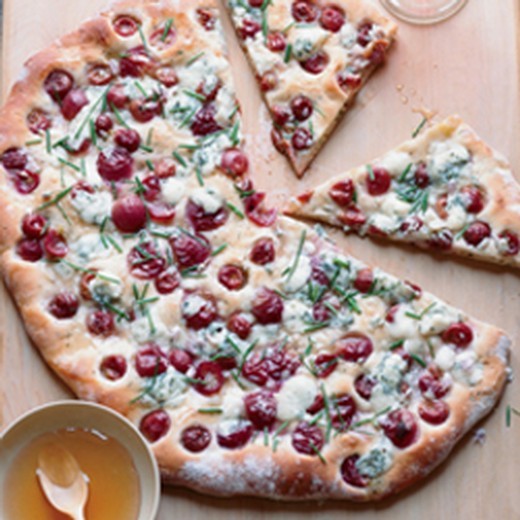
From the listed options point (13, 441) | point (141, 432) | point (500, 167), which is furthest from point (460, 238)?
point (13, 441)

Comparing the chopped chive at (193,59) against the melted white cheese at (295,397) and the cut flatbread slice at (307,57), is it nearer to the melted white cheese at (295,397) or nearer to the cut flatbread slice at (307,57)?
the cut flatbread slice at (307,57)

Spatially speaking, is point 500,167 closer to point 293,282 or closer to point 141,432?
point 293,282

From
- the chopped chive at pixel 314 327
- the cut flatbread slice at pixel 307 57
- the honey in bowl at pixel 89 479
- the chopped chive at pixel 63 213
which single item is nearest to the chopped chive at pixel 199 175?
the cut flatbread slice at pixel 307 57

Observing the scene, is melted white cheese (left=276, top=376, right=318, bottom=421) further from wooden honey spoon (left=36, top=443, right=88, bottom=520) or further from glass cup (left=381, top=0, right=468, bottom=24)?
glass cup (left=381, top=0, right=468, bottom=24)

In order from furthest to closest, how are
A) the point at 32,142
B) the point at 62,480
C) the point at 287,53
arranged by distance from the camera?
the point at 287,53, the point at 32,142, the point at 62,480

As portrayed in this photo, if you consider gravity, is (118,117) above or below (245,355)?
above

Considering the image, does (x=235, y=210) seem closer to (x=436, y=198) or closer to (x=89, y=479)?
(x=436, y=198)

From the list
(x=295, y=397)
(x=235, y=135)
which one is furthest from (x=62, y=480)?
(x=235, y=135)
